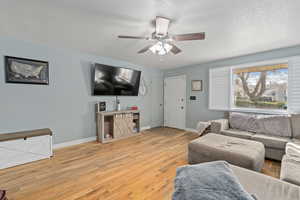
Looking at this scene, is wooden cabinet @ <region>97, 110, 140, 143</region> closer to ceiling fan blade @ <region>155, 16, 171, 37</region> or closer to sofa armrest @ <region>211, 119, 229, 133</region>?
sofa armrest @ <region>211, 119, 229, 133</region>

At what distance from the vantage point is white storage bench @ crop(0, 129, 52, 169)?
2.15 metres

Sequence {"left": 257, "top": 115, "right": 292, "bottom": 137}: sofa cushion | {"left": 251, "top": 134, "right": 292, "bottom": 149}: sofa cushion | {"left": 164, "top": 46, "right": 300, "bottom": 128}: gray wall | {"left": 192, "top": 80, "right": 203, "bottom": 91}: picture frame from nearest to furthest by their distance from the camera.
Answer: {"left": 251, "top": 134, "right": 292, "bottom": 149}: sofa cushion → {"left": 257, "top": 115, "right": 292, "bottom": 137}: sofa cushion → {"left": 164, "top": 46, "right": 300, "bottom": 128}: gray wall → {"left": 192, "top": 80, "right": 203, "bottom": 91}: picture frame

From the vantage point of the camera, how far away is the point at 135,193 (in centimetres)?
162

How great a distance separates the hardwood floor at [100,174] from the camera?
1.61m

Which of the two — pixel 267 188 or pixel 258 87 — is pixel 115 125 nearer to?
pixel 267 188

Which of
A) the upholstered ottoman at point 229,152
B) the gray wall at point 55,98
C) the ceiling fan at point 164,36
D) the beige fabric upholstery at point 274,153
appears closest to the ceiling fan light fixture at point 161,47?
the ceiling fan at point 164,36

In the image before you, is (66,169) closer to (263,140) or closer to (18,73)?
(18,73)

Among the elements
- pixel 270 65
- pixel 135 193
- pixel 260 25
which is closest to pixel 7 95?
pixel 135 193

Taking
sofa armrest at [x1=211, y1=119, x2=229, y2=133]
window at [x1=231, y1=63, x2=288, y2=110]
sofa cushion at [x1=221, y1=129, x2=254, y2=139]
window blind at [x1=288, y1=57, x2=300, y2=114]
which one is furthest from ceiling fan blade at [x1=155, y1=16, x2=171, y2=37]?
window blind at [x1=288, y1=57, x2=300, y2=114]

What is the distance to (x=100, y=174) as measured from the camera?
2.00 meters

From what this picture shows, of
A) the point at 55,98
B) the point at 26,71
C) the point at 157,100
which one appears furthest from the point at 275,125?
the point at 26,71

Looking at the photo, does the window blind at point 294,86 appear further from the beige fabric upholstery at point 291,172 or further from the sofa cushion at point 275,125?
the beige fabric upholstery at point 291,172

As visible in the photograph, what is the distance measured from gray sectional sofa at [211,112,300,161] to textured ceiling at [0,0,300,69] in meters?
→ 1.53

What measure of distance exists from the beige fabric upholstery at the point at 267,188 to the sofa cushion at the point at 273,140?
1.68 metres
